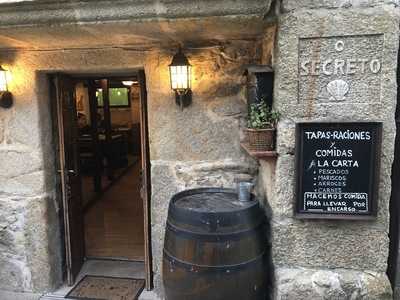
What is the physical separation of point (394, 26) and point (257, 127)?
0.90 meters

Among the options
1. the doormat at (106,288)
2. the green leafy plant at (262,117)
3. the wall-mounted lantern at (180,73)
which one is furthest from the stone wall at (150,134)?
the green leafy plant at (262,117)

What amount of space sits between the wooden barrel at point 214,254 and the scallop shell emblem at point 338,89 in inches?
31.0

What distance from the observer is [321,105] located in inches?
76.7

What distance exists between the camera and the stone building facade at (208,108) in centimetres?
188

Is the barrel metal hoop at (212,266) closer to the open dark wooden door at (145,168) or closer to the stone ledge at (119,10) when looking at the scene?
the open dark wooden door at (145,168)

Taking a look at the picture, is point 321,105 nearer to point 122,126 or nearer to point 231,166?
point 231,166

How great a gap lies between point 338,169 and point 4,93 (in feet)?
8.13

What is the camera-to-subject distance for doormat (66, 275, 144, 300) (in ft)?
9.52

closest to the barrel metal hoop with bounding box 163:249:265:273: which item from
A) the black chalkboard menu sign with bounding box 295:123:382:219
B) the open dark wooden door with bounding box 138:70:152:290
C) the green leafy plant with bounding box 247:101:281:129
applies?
the black chalkboard menu sign with bounding box 295:123:382:219

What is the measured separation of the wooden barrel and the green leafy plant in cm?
49

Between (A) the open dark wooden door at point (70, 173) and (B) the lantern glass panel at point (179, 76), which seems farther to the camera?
(A) the open dark wooden door at point (70, 173)

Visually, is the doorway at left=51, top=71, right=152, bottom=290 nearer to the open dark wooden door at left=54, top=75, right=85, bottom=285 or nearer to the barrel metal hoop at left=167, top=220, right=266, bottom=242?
the open dark wooden door at left=54, top=75, right=85, bottom=285

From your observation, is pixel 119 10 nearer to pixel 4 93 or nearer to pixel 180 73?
pixel 180 73

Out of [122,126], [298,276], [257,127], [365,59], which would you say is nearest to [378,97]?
[365,59]
